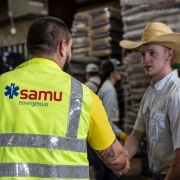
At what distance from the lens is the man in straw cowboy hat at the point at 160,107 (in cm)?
251

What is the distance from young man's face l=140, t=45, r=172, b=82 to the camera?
109 inches

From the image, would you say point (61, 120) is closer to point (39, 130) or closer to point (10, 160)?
point (39, 130)

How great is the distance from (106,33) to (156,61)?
5251mm

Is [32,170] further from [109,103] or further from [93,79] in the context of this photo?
[93,79]

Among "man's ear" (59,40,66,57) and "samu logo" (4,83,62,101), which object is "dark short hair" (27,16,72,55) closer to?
"man's ear" (59,40,66,57)

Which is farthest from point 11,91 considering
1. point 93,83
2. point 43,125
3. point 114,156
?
point 93,83

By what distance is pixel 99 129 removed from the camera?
6.71 ft

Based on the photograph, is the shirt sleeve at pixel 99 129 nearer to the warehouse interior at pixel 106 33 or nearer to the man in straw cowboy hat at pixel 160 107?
the man in straw cowboy hat at pixel 160 107

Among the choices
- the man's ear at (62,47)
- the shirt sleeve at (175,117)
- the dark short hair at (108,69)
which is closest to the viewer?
the man's ear at (62,47)

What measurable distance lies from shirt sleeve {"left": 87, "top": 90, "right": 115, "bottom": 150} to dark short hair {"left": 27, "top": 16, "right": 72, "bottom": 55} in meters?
0.36

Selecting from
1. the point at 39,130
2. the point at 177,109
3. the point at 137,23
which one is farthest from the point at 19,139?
the point at 137,23

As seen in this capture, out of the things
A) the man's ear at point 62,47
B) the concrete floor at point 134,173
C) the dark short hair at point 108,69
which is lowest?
the concrete floor at point 134,173

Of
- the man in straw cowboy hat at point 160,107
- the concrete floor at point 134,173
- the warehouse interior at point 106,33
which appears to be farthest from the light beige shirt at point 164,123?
the concrete floor at point 134,173

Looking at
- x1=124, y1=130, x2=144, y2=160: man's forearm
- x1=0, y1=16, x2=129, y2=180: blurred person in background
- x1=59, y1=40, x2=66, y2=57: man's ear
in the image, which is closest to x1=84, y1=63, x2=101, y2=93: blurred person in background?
x1=124, y1=130, x2=144, y2=160: man's forearm
